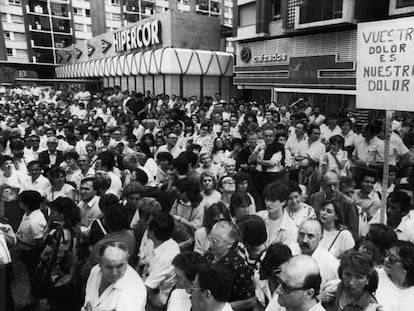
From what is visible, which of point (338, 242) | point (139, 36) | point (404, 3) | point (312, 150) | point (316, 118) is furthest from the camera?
point (139, 36)

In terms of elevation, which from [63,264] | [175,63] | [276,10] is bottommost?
[63,264]

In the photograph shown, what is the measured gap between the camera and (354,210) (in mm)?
3607

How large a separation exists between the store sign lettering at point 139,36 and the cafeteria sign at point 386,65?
1968 centimetres

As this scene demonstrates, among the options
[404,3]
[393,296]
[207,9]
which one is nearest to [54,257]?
[393,296]

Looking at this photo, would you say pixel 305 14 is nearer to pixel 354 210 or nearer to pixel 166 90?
pixel 166 90

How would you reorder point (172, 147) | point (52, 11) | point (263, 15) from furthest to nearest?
1. point (52, 11)
2. point (263, 15)
3. point (172, 147)

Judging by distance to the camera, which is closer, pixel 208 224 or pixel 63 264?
pixel 63 264

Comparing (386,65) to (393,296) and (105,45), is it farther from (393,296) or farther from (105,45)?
(105,45)

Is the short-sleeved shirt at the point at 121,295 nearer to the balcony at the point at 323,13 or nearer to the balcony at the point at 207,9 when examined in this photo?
the balcony at the point at 323,13

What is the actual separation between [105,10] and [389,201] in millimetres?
48368

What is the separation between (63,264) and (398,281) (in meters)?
2.56

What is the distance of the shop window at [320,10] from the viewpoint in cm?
1399

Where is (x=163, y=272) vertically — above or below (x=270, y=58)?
below

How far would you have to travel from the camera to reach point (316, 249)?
2.75 meters
